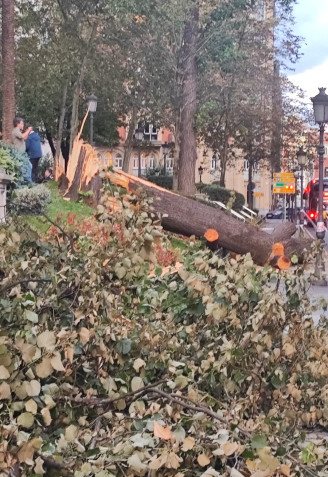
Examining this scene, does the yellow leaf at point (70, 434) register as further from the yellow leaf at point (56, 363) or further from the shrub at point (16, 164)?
the shrub at point (16, 164)

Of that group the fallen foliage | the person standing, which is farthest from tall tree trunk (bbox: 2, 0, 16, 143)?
the fallen foliage

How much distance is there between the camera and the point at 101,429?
2742 millimetres

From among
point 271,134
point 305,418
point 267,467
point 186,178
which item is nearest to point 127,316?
point 305,418

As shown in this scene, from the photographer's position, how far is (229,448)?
7.88 ft

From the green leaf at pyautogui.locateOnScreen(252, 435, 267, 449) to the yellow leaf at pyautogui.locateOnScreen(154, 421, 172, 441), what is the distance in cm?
25

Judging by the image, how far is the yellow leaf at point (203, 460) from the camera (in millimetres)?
2410

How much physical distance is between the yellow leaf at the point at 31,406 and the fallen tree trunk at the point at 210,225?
11.1 meters

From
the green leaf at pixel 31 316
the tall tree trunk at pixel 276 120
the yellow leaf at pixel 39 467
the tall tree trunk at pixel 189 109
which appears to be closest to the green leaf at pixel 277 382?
the green leaf at pixel 31 316

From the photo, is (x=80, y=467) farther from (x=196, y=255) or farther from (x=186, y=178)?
(x=186, y=178)

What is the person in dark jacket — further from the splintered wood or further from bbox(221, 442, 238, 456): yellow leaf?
bbox(221, 442, 238, 456): yellow leaf

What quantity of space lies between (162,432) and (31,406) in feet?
1.34

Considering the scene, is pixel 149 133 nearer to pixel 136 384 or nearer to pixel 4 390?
pixel 136 384

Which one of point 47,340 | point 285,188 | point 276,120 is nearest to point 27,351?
point 47,340

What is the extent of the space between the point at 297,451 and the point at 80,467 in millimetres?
783
